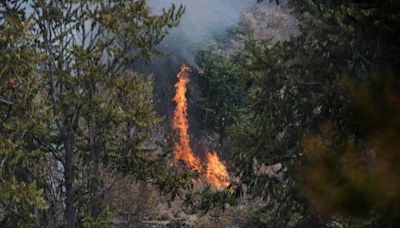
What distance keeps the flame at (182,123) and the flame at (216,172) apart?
0.61m

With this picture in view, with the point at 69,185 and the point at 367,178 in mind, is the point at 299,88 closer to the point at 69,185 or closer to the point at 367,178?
the point at 69,185

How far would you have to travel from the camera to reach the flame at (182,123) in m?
27.9

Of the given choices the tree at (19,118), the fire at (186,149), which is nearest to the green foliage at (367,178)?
the tree at (19,118)

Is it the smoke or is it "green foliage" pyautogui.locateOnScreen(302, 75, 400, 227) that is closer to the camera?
"green foliage" pyautogui.locateOnScreen(302, 75, 400, 227)

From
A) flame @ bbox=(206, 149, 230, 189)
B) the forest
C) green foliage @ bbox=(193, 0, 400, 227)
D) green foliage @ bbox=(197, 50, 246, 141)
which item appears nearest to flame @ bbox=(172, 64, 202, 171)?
flame @ bbox=(206, 149, 230, 189)

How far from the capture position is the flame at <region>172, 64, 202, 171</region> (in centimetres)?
2788

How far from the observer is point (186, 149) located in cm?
2820

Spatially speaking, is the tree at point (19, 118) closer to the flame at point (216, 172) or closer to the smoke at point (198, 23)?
the flame at point (216, 172)

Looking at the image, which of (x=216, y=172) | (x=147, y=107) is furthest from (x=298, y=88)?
(x=216, y=172)

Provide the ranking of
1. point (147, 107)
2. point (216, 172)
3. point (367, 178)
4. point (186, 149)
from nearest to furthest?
point (367, 178)
point (147, 107)
point (216, 172)
point (186, 149)

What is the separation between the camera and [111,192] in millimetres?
22203

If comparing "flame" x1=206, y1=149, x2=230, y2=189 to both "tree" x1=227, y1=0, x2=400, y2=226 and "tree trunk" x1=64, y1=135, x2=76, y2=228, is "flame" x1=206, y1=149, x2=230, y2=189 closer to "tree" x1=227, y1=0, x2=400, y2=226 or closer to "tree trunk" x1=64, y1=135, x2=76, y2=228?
"tree" x1=227, y1=0, x2=400, y2=226

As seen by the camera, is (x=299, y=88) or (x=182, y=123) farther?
(x=182, y=123)

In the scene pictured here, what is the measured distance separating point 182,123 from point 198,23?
14.6m
